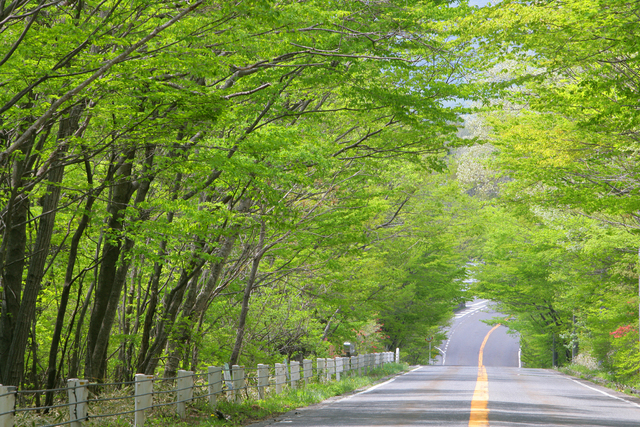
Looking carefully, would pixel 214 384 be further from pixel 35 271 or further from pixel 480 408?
pixel 480 408

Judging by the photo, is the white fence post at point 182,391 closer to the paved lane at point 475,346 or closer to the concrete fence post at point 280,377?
the concrete fence post at point 280,377

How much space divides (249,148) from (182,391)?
4185 mm

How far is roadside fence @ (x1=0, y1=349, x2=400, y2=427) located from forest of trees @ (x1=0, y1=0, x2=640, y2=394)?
24.4 inches

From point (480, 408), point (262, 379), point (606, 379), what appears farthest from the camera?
point (606, 379)

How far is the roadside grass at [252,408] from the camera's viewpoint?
10117 mm

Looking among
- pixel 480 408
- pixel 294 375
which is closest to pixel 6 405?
pixel 480 408

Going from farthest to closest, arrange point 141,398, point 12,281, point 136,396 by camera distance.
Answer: point 12,281, point 141,398, point 136,396

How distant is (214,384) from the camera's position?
11.3m

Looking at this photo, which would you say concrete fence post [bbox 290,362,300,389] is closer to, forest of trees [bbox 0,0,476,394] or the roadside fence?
Result: the roadside fence

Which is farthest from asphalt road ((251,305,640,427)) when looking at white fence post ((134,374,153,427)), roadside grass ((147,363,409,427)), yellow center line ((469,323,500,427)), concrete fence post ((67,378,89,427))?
concrete fence post ((67,378,89,427))

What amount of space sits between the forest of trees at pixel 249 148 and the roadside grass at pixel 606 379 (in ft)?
3.54

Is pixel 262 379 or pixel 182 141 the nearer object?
pixel 182 141

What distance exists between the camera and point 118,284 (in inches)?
483

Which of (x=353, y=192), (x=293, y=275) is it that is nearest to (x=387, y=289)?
(x=293, y=275)
